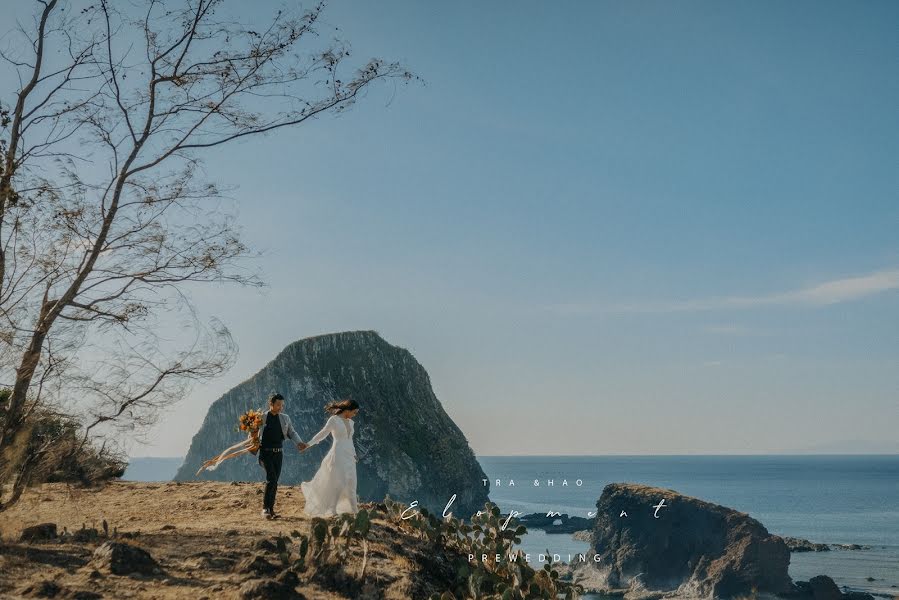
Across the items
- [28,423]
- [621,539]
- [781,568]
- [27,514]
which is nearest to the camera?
[28,423]

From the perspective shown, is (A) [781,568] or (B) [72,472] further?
(A) [781,568]

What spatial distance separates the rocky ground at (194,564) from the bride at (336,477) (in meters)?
0.42

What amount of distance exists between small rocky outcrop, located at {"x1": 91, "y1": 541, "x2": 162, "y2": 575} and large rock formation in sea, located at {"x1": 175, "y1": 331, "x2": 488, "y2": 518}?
4202 inches

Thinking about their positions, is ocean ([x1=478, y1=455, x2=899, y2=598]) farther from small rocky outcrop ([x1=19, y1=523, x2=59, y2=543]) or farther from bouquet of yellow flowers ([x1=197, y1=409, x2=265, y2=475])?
small rocky outcrop ([x1=19, y1=523, x2=59, y2=543])

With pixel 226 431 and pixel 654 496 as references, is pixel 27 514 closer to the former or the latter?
pixel 654 496

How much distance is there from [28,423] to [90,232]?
3.07m

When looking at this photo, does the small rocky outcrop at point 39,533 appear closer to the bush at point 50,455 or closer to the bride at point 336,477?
the bush at point 50,455

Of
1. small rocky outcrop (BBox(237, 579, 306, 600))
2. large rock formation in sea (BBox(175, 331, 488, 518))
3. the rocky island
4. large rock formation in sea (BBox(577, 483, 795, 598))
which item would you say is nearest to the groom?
small rocky outcrop (BBox(237, 579, 306, 600))

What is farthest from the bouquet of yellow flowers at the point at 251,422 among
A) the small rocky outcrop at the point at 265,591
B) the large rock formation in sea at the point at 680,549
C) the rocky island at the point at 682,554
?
the large rock formation in sea at the point at 680,549

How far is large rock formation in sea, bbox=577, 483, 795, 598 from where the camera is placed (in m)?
69.0

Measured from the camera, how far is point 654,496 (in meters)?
81.7

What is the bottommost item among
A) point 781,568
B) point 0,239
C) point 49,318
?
point 781,568

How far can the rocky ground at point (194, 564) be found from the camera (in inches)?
304

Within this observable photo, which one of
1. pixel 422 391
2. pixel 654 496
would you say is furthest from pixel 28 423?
pixel 422 391
